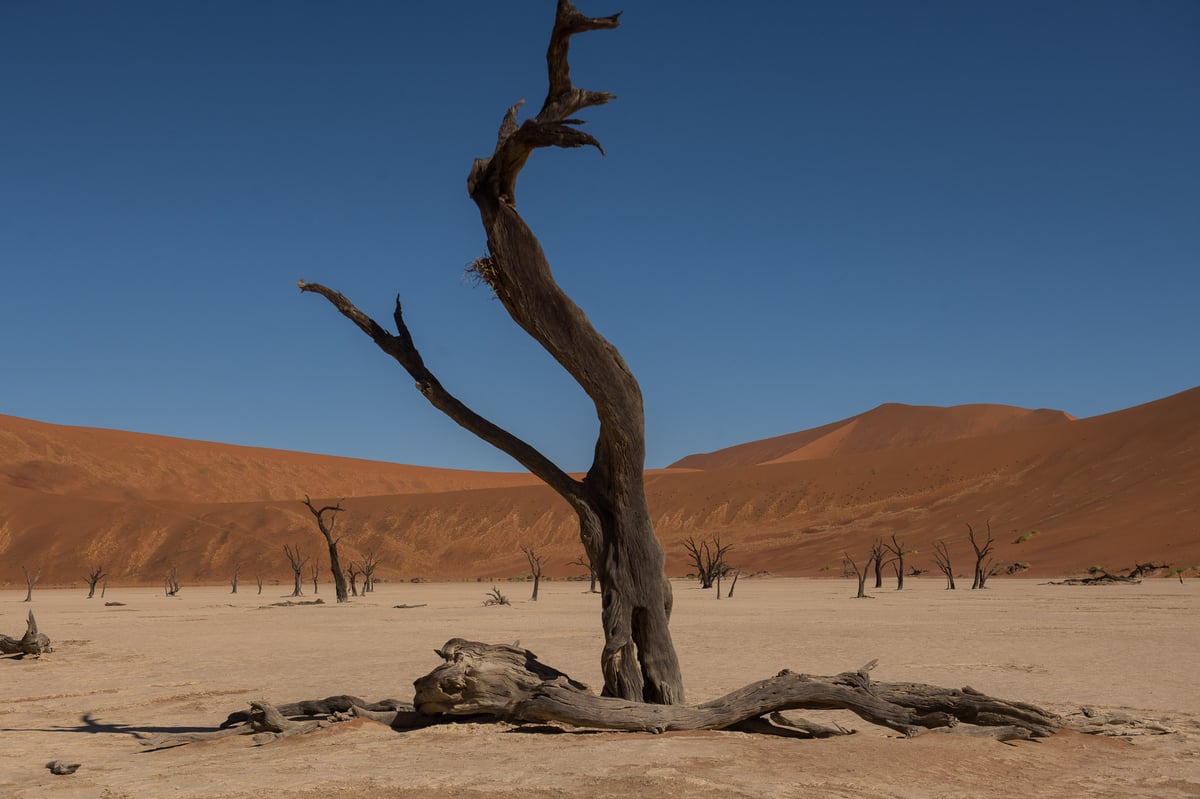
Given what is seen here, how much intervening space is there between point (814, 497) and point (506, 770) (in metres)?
79.5

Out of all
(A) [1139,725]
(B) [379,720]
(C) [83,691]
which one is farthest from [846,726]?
(C) [83,691]

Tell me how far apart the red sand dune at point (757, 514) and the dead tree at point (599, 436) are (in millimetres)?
44636

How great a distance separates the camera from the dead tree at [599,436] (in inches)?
349

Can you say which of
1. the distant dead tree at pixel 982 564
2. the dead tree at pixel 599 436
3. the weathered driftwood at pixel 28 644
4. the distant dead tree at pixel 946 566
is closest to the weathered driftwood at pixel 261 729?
the dead tree at pixel 599 436

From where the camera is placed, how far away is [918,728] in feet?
27.3

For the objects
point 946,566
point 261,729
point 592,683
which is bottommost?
point 592,683

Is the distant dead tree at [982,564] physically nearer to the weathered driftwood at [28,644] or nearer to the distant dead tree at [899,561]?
the distant dead tree at [899,561]

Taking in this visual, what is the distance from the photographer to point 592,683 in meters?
13.3

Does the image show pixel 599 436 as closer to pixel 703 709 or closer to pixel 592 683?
pixel 703 709

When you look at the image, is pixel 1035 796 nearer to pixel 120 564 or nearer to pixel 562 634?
pixel 562 634

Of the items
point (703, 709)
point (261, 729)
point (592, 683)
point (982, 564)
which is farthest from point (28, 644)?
point (982, 564)

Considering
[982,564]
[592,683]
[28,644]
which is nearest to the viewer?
[592,683]

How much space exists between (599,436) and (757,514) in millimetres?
77233

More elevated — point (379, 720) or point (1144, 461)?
point (1144, 461)
